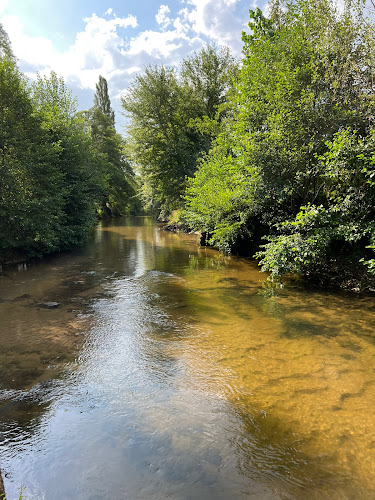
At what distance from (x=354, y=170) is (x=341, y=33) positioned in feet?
16.1

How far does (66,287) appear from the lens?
1155 cm

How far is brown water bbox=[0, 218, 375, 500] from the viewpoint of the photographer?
3.60m

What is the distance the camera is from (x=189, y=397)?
5.07m

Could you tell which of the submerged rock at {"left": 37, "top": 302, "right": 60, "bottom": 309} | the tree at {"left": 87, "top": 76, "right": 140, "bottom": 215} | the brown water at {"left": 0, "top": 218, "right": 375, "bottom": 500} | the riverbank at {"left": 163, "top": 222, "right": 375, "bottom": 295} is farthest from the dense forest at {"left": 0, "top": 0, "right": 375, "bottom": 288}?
the tree at {"left": 87, "top": 76, "right": 140, "bottom": 215}

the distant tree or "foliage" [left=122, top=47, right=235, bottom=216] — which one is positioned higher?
the distant tree

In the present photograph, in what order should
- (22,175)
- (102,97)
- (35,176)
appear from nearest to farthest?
(22,175) → (35,176) → (102,97)

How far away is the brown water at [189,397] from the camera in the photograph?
360cm

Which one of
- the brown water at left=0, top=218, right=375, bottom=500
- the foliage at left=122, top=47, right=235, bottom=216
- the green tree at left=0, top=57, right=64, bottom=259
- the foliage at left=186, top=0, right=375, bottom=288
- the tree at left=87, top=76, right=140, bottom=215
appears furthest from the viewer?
the tree at left=87, top=76, right=140, bottom=215

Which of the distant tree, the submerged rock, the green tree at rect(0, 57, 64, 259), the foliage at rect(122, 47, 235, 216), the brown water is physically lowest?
the brown water

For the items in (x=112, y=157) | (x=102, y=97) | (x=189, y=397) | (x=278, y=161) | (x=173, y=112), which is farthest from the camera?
(x=102, y=97)

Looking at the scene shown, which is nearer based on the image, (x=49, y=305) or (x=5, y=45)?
(x=49, y=305)

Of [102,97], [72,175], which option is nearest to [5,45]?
[72,175]

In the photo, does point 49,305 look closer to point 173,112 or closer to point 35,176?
point 35,176

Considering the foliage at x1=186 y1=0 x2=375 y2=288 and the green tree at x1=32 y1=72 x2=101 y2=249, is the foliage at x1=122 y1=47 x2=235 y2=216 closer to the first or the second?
the green tree at x1=32 y1=72 x2=101 y2=249
